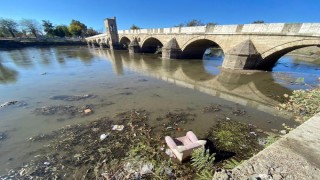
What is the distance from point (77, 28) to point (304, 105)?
77.7m

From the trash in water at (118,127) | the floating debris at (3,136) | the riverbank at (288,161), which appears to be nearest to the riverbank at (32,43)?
the floating debris at (3,136)

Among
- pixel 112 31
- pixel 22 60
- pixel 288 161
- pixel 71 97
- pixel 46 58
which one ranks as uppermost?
pixel 288 161

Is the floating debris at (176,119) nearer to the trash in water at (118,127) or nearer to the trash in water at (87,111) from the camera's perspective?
the trash in water at (118,127)

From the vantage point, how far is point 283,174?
1306 millimetres

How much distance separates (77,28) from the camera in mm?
66562

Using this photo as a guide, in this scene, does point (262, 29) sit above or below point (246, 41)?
above

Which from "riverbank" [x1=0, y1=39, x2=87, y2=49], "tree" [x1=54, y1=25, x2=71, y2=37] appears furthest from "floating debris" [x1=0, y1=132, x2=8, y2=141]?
"tree" [x1=54, y1=25, x2=71, y2=37]

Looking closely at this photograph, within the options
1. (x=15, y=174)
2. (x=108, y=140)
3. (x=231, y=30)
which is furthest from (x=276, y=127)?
(x=231, y=30)

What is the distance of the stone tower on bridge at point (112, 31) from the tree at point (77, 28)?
41927 mm

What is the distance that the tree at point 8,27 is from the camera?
54353 mm

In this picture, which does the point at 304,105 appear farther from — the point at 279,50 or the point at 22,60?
the point at 22,60

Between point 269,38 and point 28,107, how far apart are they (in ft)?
44.3

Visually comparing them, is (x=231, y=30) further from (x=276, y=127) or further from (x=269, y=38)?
(x=276, y=127)

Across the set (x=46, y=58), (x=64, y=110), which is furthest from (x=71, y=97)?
(x=46, y=58)
